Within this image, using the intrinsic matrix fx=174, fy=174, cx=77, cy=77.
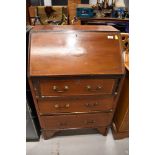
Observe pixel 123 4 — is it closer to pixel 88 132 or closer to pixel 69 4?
pixel 69 4

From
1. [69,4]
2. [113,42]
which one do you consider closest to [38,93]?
[113,42]

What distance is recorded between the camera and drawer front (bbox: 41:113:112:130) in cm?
154

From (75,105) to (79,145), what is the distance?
463 millimetres

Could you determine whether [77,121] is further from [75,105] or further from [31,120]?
[31,120]

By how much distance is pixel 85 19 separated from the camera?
3.49m

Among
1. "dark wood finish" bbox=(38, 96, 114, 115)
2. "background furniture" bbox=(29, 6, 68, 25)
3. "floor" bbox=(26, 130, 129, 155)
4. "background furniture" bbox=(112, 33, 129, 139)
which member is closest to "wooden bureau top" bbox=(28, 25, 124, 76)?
"background furniture" bbox=(112, 33, 129, 139)

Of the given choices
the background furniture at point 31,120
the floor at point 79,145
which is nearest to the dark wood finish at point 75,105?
the background furniture at point 31,120

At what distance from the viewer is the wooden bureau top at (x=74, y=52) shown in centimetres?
127

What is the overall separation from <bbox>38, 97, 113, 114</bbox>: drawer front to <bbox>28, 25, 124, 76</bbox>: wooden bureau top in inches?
11.2

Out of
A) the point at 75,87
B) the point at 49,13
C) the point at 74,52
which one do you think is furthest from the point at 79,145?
the point at 49,13

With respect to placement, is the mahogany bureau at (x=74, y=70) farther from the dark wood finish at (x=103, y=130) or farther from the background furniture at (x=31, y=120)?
the dark wood finish at (x=103, y=130)

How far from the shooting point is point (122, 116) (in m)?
1.59
